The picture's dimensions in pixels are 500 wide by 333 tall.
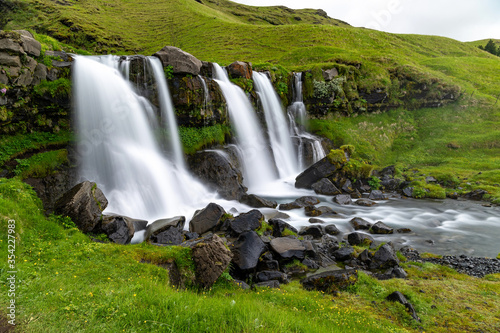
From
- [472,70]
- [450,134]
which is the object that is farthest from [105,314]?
[472,70]

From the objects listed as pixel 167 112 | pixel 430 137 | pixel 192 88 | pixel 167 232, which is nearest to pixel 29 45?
pixel 167 112

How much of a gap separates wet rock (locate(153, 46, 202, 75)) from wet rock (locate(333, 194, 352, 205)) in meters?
16.4

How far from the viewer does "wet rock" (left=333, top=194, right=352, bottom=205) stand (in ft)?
70.1

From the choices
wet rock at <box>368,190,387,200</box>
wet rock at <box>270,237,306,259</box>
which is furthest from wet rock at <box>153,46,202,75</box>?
wet rock at <box>368,190,387,200</box>

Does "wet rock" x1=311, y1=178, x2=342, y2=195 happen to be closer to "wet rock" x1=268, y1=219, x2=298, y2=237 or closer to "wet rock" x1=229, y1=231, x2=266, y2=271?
"wet rock" x1=268, y1=219, x2=298, y2=237

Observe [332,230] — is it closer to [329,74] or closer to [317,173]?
[317,173]

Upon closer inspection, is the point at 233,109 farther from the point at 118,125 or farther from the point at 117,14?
the point at 117,14

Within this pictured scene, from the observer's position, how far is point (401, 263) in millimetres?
11602

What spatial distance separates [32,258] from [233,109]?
21349 millimetres

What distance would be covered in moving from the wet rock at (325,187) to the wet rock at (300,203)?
2684 millimetres

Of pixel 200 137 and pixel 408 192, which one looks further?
pixel 408 192

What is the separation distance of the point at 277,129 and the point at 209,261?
79.7ft

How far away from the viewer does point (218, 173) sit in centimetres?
2106

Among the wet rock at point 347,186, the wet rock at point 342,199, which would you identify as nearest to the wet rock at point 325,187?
the wet rock at point 347,186
